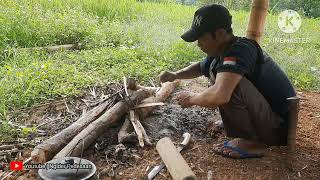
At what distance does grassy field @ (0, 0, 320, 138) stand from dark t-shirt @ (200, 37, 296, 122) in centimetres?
230

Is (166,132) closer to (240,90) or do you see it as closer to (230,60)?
(240,90)

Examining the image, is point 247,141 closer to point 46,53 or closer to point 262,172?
point 262,172

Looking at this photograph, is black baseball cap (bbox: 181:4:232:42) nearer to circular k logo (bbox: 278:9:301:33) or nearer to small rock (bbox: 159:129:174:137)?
small rock (bbox: 159:129:174:137)

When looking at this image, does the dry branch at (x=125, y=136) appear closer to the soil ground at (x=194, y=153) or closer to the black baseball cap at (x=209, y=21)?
the soil ground at (x=194, y=153)

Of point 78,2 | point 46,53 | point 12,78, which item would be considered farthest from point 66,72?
point 78,2

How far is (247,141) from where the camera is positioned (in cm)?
327

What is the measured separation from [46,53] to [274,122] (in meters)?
4.34

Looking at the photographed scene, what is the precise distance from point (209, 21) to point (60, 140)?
165 cm

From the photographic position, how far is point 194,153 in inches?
130

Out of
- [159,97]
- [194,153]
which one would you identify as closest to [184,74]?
[159,97]

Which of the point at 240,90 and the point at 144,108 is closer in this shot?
the point at 240,90

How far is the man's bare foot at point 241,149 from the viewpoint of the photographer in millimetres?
3201

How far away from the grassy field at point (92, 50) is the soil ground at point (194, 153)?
688 millimetres

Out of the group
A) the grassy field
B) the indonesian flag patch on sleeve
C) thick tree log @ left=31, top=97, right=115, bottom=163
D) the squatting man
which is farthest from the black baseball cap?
the grassy field
